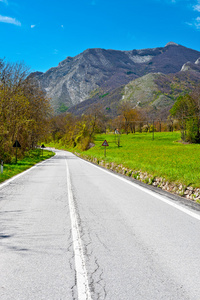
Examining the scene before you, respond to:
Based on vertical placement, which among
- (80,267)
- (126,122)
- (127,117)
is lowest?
(80,267)

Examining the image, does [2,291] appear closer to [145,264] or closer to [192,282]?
[145,264]

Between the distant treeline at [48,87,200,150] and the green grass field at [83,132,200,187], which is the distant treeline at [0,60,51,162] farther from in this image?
the distant treeline at [48,87,200,150]

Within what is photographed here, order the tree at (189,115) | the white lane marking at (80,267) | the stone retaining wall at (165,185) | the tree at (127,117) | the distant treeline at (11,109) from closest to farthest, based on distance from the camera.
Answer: the white lane marking at (80,267)
the stone retaining wall at (165,185)
the distant treeline at (11,109)
the tree at (189,115)
the tree at (127,117)

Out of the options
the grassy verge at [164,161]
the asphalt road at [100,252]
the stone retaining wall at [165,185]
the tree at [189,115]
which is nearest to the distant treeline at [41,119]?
the tree at [189,115]

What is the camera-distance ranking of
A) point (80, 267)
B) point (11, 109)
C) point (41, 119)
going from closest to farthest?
point (80, 267) < point (11, 109) < point (41, 119)

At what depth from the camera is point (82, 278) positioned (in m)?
3.27

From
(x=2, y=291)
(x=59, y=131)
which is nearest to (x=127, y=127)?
(x=59, y=131)

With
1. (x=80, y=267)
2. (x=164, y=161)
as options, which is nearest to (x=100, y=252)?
(x=80, y=267)

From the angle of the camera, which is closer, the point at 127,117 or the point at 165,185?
the point at 165,185

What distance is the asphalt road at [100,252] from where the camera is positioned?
298 cm

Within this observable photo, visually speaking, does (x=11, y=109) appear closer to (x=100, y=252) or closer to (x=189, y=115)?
(x=100, y=252)

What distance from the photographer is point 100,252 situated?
13.5 ft

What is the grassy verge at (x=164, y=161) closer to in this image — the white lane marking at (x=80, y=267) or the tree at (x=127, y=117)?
the white lane marking at (x=80, y=267)

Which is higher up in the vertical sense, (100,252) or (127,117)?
(127,117)
